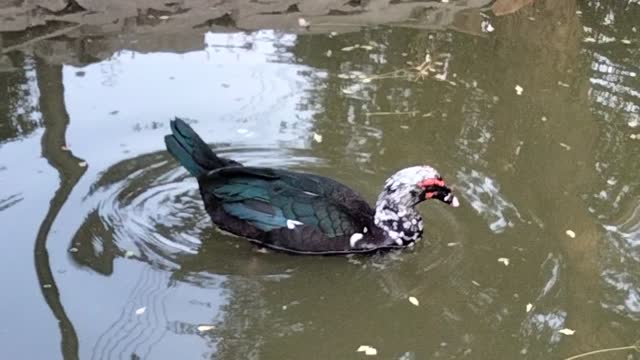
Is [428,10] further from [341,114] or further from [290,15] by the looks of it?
[341,114]

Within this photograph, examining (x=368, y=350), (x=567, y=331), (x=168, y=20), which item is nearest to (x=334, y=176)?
(x=368, y=350)

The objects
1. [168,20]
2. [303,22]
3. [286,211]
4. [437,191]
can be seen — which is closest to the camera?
[286,211]

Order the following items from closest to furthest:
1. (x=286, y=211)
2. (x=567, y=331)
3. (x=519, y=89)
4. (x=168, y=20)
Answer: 1. (x=567, y=331)
2. (x=286, y=211)
3. (x=519, y=89)
4. (x=168, y=20)

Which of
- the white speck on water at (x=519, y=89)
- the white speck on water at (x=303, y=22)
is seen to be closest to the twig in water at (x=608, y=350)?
the white speck on water at (x=519, y=89)

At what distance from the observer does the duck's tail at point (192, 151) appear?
5238mm

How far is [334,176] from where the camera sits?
234 inches

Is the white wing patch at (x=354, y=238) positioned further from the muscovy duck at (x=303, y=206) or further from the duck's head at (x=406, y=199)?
the duck's head at (x=406, y=199)

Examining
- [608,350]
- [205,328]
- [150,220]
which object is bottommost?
[608,350]

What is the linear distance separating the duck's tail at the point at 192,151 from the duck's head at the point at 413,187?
95cm

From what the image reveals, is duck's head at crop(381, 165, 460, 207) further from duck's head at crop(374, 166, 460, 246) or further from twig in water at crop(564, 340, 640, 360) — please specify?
twig in water at crop(564, 340, 640, 360)

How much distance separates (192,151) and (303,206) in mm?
722

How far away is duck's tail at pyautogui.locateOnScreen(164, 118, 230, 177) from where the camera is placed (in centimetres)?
524

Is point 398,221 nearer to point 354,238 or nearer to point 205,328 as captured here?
point 354,238

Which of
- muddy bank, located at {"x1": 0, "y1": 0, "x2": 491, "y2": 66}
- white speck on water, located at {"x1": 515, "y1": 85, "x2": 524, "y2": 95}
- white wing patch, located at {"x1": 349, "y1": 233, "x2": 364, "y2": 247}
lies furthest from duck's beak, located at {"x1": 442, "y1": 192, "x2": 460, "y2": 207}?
muddy bank, located at {"x1": 0, "y1": 0, "x2": 491, "y2": 66}
